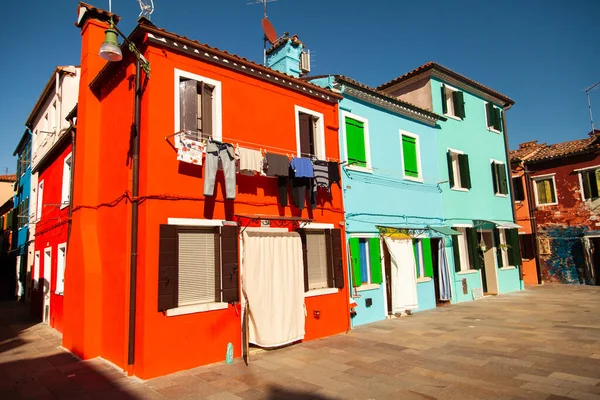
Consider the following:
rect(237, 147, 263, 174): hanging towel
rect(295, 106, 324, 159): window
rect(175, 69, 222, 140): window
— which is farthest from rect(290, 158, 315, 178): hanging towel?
rect(175, 69, 222, 140): window

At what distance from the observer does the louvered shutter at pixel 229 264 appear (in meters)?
7.81

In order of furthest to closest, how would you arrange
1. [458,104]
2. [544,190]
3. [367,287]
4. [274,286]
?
[544,190] → [458,104] → [367,287] → [274,286]

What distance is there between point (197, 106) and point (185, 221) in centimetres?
250

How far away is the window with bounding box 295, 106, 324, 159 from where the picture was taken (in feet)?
33.9

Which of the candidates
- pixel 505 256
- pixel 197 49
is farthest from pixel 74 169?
pixel 505 256

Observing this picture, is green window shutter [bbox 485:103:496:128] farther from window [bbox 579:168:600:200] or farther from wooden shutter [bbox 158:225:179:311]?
wooden shutter [bbox 158:225:179:311]

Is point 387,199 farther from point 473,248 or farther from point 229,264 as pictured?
point 229,264

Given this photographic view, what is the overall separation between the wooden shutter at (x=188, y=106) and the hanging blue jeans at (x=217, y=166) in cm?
61

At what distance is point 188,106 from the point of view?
8.05m

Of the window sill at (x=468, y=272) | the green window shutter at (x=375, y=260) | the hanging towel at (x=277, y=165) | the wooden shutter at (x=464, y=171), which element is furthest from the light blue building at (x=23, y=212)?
the wooden shutter at (x=464, y=171)

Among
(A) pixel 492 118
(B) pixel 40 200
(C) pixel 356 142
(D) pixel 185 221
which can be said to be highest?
(A) pixel 492 118

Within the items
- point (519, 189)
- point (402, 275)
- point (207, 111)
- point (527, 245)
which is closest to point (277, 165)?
point (207, 111)

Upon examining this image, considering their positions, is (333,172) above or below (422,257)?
above

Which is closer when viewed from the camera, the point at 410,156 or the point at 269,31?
the point at 269,31
